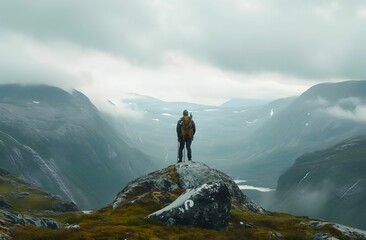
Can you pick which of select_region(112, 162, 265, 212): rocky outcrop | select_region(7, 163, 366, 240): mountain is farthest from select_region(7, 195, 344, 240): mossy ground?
select_region(112, 162, 265, 212): rocky outcrop

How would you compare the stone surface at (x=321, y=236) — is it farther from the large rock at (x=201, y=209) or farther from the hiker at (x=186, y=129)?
the hiker at (x=186, y=129)

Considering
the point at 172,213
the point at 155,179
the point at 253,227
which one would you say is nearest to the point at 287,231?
the point at 253,227

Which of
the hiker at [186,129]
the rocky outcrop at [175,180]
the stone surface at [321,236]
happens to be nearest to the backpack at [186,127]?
the hiker at [186,129]

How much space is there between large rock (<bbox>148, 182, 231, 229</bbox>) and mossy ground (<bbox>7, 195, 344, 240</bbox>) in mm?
1009

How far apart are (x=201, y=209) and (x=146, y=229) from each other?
6.45 meters

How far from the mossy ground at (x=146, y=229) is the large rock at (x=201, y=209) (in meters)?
1.01

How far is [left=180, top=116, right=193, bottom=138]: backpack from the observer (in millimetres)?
59459

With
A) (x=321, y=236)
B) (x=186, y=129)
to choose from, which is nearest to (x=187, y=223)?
(x=321, y=236)

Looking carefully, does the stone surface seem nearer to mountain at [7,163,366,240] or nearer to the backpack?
mountain at [7,163,366,240]

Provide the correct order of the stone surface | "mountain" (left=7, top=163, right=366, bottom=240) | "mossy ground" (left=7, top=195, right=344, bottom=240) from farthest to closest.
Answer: the stone surface → "mountain" (left=7, top=163, right=366, bottom=240) → "mossy ground" (left=7, top=195, right=344, bottom=240)

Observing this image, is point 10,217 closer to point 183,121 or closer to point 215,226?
point 215,226

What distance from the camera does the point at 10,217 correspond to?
34.8 m

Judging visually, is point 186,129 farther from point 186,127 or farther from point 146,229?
point 146,229

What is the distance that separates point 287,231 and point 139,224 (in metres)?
15.8
